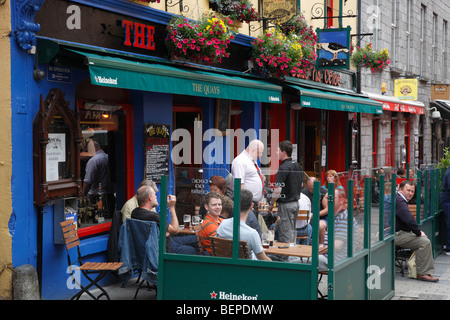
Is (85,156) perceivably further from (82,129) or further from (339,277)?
(339,277)

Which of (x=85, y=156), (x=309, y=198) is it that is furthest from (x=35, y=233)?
(x=309, y=198)

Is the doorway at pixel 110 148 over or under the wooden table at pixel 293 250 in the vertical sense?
over

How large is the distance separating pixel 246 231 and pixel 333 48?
29.5ft

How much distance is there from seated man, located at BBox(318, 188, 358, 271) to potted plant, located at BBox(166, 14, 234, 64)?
4075mm

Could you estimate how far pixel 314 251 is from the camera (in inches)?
218

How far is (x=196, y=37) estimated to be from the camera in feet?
30.9

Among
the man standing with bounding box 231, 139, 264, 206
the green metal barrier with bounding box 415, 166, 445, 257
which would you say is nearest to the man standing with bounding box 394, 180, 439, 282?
the green metal barrier with bounding box 415, 166, 445, 257

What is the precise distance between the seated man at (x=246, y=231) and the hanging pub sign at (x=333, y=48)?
27.8 feet

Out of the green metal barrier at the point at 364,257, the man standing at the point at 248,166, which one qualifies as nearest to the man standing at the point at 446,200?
the green metal barrier at the point at 364,257

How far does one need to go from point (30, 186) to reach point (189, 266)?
2193mm

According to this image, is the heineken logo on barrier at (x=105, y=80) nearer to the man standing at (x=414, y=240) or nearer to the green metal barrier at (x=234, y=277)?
the green metal barrier at (x=234, y=277)

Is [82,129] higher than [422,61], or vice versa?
[422,61]

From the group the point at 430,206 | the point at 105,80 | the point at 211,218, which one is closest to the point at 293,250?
the point at 211,218

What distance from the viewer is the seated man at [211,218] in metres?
6.09
